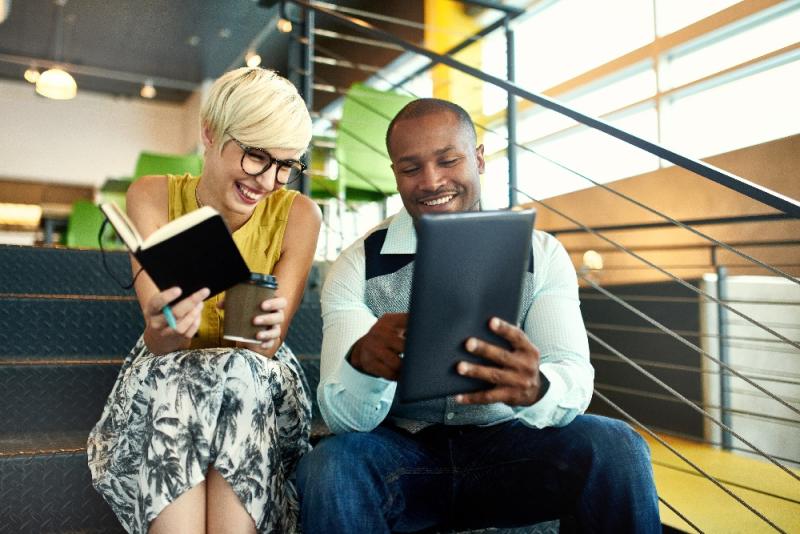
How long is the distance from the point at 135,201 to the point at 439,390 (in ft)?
3.13

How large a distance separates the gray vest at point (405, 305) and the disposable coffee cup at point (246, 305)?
27 centimetres

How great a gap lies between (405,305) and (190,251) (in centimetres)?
47

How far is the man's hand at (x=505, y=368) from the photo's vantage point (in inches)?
42.5

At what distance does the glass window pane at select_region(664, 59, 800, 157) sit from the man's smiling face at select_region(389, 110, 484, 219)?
281 cm

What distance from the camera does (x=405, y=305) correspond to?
1.47 metres

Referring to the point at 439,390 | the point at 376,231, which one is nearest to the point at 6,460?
the point at 376,231

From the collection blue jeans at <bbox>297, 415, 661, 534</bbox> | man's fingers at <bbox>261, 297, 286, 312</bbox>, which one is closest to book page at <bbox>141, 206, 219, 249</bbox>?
man's fingers at <bbox>261, 297, 286, 312</bbox>

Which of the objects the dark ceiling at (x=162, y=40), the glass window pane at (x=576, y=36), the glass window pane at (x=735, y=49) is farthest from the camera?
the dark ceiling at (x=162, y=40)

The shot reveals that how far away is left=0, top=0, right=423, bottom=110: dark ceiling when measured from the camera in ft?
25.0

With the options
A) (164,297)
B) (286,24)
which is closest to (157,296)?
(164,297)

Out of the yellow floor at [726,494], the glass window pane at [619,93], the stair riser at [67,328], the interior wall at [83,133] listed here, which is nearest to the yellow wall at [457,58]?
the glass window pane at [619,93]

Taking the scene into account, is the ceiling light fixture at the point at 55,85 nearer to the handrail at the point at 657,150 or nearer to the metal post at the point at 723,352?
the handrail at the point at 657,150

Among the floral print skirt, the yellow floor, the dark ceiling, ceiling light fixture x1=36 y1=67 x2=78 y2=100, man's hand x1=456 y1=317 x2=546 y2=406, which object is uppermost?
the dark ceiling

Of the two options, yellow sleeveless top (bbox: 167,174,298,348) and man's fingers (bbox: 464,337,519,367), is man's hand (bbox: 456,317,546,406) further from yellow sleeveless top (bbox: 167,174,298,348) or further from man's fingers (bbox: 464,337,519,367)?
yellow sleeveless top (bbox: 167,174,298,348)
